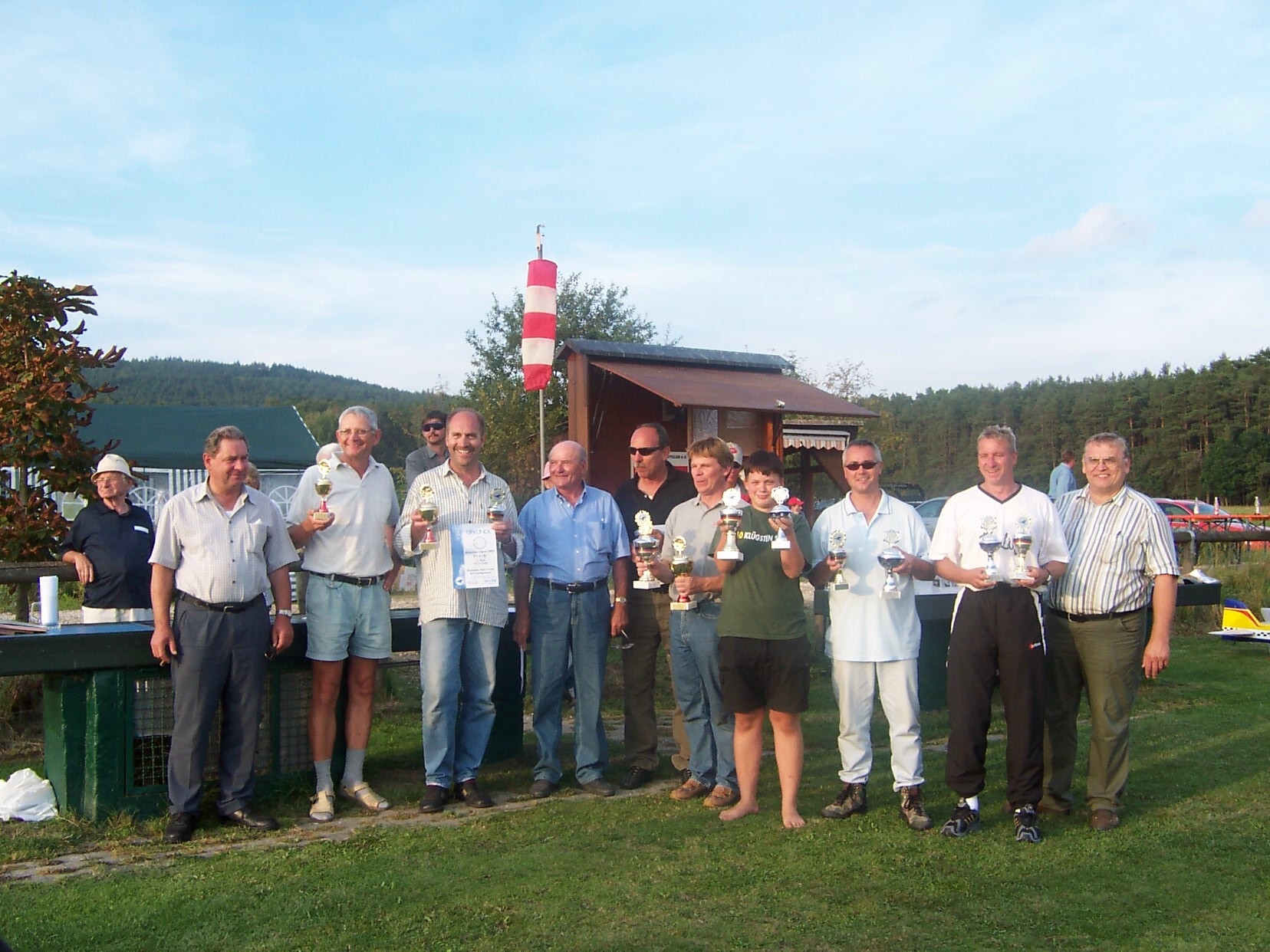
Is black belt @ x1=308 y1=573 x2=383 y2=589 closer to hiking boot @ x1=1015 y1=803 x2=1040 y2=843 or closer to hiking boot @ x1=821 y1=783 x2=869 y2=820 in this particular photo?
hiking boot @ x1=821 y1=783 x2=869 y2=820

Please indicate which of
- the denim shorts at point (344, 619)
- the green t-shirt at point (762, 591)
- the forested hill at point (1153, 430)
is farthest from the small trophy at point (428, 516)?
the forested hill at point (1153, 430)

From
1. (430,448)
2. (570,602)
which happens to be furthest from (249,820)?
(430,448)

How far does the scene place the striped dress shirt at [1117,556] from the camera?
15.8 feet

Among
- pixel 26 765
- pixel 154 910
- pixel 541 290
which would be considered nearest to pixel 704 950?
pixel 154 910

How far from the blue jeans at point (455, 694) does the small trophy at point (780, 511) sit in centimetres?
160

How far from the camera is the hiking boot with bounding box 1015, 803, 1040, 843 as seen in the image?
456 centimetres

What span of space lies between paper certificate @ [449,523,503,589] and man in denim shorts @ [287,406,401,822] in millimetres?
364

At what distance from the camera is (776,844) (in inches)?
177

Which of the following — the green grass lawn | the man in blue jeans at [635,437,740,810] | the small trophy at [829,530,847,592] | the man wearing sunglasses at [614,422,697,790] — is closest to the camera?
the green grass lawn

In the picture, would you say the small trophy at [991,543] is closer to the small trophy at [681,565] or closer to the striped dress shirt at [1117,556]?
the striped dress shirt at [1117,556]

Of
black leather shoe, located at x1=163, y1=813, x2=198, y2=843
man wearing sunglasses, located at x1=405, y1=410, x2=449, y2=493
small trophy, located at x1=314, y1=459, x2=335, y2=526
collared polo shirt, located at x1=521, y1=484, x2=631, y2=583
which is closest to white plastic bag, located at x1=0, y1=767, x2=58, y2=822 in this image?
black leather shoe, located at x1=163, y1=813, x2=198, y2=843

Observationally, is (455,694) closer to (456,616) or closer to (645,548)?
(456,616)

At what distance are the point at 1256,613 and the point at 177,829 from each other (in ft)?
34.8

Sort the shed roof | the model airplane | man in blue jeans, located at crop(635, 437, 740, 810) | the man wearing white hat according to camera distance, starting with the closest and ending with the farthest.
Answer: man in blue jeans, located at crop(635, 437, 740, 810)
the man wearing white hat
the model airplane
the shed roof
